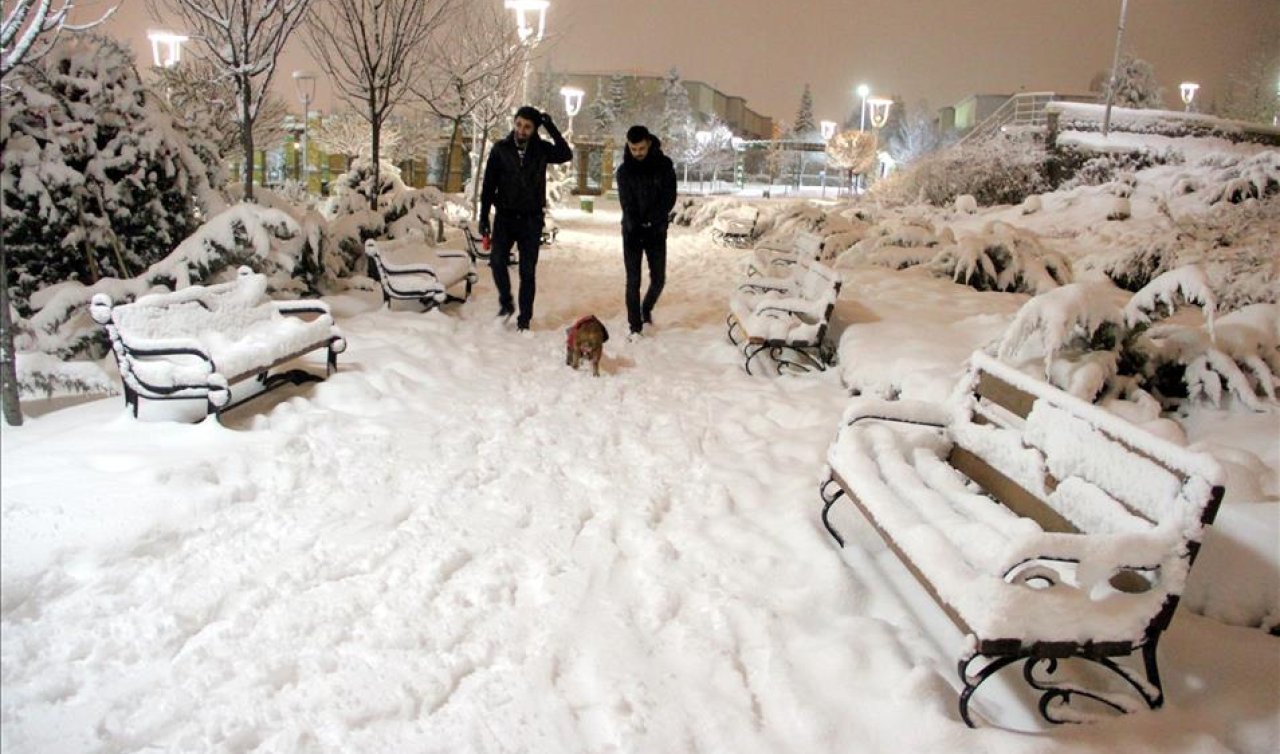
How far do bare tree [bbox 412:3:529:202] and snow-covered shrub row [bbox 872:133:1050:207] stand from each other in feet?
44.0

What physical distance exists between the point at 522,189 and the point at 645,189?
1.11 metres

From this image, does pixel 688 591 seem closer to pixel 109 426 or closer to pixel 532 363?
pixel 109 426

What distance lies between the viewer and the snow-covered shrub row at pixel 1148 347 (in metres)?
4.26

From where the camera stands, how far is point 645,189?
23.1 ft

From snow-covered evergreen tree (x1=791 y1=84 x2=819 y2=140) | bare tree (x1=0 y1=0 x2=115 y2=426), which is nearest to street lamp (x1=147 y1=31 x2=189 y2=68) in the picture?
bare tree (x1=0 y1=0 x2=115 y2=426)

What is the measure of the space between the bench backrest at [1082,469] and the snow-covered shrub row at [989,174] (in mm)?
21190

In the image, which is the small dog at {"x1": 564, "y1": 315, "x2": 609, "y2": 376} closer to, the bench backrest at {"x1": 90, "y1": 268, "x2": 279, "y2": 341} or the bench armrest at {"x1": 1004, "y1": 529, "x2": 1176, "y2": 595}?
the bench backrest at {"x1": 90, "y1": 268, "x2": 279, "y2": 341}

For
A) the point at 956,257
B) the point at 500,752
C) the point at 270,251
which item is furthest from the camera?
the point at 956,257

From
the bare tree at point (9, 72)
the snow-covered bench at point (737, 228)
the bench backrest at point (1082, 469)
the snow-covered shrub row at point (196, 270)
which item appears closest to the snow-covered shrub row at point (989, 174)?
the snow-covered bench at point (737, 228)

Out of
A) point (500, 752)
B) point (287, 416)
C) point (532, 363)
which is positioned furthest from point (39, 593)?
point (532, 363)

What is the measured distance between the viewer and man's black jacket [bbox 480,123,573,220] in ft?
22.1

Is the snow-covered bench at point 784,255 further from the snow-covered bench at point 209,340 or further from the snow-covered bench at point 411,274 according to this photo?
the snow-covered bench at point 209,340

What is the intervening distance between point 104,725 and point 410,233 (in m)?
8.89

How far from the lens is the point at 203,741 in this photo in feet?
6.66
